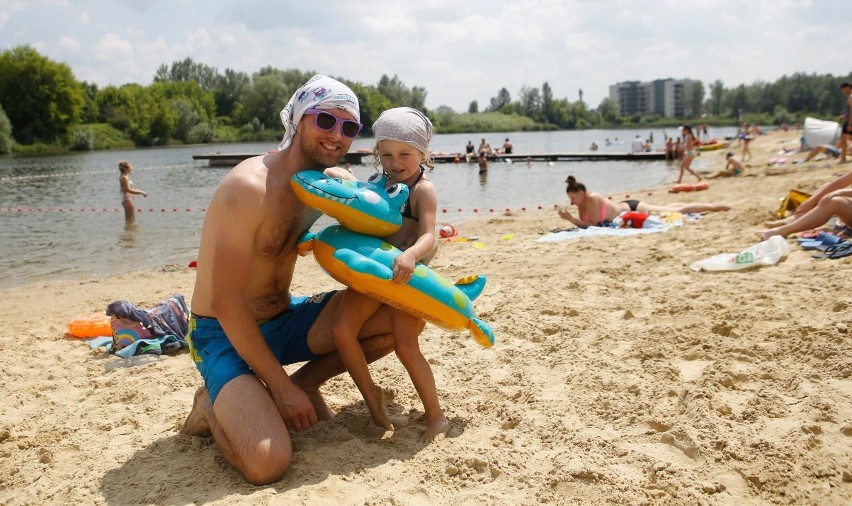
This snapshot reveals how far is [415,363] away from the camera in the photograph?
320cm

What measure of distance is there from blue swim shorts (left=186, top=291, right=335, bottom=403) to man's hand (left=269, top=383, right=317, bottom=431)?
22cm

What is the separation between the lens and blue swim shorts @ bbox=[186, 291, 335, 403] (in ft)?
10.2

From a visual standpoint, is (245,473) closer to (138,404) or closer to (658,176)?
(138,404)

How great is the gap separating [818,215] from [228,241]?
6064mm

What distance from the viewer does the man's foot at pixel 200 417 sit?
3.18 metres

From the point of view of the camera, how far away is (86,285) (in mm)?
8281

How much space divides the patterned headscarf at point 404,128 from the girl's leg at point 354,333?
85cm

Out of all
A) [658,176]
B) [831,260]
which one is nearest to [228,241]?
[831,260]

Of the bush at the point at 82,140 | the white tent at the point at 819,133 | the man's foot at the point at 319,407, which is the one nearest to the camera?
the man's foot at the point at 319,407

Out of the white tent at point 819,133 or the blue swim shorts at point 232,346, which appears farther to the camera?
the white tent at point 819,133

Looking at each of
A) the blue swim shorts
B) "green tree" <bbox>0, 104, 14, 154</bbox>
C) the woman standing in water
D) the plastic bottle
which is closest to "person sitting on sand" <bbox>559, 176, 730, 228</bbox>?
the plastic bottle

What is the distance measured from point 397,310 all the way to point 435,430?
639 millimetres

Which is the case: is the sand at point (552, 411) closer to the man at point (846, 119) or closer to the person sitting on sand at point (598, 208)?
the person sitting on sand at point (598, 208)

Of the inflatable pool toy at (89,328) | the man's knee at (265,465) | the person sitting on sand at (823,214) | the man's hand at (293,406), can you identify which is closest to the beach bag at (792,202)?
the person sitting on sand at (823,214)
